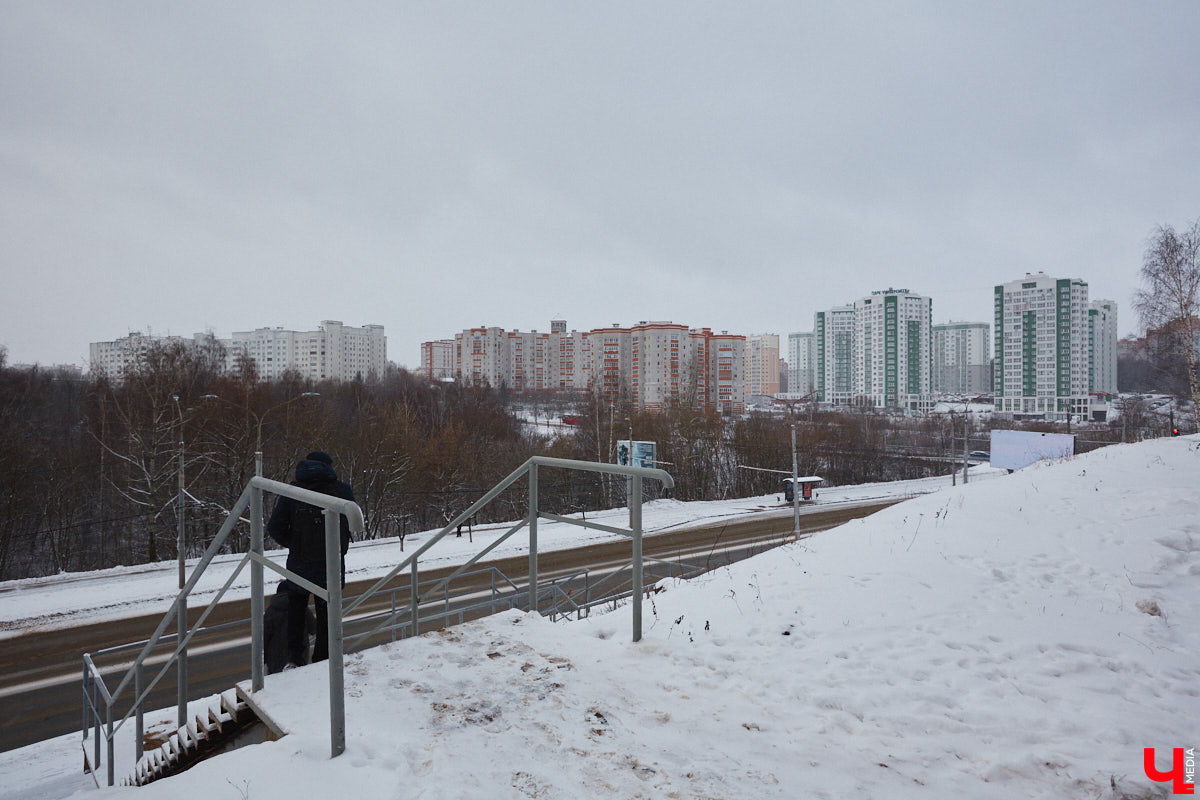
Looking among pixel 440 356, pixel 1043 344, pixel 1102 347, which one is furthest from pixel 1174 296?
pixel 440 356

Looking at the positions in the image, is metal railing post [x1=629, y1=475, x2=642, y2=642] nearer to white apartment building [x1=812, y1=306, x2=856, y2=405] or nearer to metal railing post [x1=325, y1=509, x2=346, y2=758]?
metal railing post [x1=325, y1=509, x2=346, y2=758]

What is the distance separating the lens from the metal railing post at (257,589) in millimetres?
2973

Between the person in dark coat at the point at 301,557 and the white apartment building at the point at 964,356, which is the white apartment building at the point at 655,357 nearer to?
the person in dark coat at the point at 301,557

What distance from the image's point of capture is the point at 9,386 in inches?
1225

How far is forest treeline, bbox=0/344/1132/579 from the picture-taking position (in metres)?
24.4

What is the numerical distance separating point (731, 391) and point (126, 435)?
52277 millimetres

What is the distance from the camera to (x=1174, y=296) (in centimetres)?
2342

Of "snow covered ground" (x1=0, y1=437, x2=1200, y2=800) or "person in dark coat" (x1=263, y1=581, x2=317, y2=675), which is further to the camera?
"person in dark coat" (x1=263, y1=581, x2=317, y2=675)

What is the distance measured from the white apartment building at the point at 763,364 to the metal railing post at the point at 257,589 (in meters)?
112

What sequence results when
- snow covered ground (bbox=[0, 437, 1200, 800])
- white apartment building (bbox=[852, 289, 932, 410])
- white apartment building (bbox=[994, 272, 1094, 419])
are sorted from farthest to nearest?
white apartment building (bbox=[852, 289, 932, 410]), white apartment building (bbox=[994, 272, 1094, 419]), snow covered ground (bbox=[0, 437, 1200, 800])

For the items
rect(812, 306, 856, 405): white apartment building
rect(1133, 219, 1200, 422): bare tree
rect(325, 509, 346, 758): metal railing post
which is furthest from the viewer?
rect(812, 306, 856, 405): white apartment building

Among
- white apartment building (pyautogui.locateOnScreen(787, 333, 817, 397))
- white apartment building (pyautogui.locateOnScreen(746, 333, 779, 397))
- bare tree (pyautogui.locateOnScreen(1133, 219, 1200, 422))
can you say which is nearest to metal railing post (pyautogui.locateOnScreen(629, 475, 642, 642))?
bare tree (pyautogui.locateOnScreen(1133, 219, 1200, 422))

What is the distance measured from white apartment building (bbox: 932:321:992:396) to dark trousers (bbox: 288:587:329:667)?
124788mm

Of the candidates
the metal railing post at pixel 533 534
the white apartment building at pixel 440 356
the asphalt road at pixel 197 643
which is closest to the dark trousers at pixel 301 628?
the asphalt road at pixel 197 643
